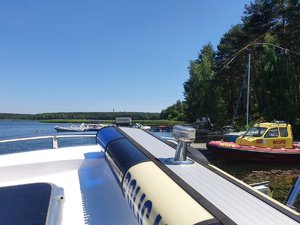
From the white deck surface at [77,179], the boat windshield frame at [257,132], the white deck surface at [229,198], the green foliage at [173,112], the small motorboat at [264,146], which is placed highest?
the green foliage at [173,112]

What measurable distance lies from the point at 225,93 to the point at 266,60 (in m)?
21.8

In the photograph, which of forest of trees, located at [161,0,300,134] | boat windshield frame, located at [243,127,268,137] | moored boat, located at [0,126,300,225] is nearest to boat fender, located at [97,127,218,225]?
moored boat, located at [0,126,300,225]

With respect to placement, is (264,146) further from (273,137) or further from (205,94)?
(205,94)

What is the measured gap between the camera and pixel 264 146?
57.2ft

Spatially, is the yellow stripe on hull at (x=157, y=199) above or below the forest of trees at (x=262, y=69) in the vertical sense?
below

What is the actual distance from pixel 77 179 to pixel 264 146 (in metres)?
15.5

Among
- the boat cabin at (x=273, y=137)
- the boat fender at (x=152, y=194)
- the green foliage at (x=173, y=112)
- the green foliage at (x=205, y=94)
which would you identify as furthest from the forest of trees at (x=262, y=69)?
the green foliage at (x=173, y=112)

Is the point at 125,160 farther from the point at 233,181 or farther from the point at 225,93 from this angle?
the point at 225,93

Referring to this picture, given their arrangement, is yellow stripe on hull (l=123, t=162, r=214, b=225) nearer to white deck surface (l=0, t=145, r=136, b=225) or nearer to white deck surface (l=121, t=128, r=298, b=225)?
white deck surface (l=121, t=128, r=298, b=225)

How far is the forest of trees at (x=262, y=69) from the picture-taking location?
2825cm

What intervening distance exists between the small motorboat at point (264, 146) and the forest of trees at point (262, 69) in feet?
20.7

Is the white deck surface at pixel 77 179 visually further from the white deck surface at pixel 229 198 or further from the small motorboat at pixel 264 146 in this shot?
the small motorboat at pixel 264 146

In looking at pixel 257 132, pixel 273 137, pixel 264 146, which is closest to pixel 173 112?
pixel 257 132

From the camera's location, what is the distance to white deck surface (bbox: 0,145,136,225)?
2.56 m
